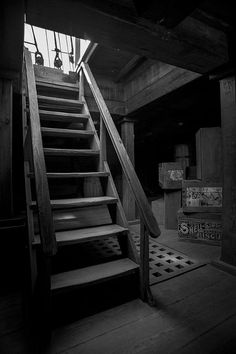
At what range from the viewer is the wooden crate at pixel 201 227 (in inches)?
125

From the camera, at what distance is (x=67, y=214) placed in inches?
95.5

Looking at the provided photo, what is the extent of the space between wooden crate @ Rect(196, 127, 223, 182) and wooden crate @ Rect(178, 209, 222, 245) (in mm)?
625

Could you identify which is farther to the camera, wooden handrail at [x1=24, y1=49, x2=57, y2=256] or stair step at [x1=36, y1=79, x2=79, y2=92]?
stair step at [x1=36, y1=79, x2=79, y2=92]

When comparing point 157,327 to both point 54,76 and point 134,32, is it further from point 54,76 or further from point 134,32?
point 54,76

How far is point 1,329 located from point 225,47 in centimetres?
327

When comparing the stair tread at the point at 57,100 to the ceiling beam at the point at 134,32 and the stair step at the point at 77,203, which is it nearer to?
the ceiling beam at the point at 134,32

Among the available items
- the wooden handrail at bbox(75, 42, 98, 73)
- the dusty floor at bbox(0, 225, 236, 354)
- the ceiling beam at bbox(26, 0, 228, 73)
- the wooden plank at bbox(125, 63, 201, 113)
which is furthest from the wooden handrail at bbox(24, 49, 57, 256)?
the wooden plank at bbox(125, 63, 201, 113)

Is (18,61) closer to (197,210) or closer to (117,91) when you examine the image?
(117,91)

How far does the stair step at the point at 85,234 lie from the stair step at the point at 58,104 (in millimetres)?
2221

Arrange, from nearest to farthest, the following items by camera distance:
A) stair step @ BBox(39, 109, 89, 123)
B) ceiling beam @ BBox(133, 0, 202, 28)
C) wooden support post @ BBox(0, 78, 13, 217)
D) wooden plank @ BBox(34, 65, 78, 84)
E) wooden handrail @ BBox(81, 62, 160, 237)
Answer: ceiling beam @ BBox(133, 0, 202, 28) → wooden handrail @ BBox(81, 62, 160, 237) → wooden support post @ BBox(0, 78, 13, 217) → stair step @ BBox(39, 109, 89, 123) → wooden plank @ BBox(34, 65, 78, 84)

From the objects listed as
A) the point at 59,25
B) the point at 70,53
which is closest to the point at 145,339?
the point at 59,25

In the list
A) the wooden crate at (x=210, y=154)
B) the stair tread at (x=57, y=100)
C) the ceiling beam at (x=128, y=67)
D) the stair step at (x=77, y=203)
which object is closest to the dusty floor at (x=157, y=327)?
the stair step at (x=77, y=203)

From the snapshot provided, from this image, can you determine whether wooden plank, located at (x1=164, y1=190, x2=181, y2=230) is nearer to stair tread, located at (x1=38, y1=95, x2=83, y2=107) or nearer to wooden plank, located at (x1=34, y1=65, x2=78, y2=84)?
stair tread, located at (x1=38, y1=95, x2=83, y2=107)

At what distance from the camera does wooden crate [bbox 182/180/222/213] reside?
10.6ft
